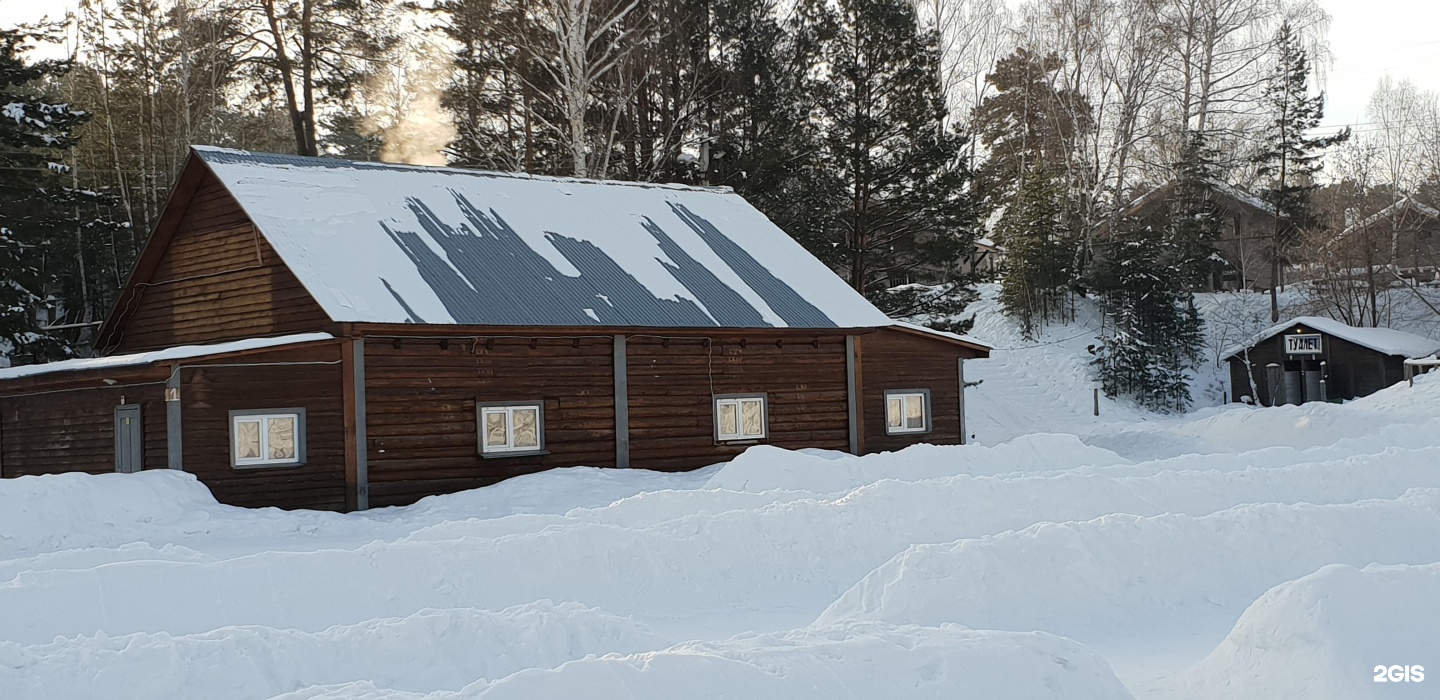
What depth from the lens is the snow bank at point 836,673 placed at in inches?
228

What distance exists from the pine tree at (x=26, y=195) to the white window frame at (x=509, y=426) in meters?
12.4

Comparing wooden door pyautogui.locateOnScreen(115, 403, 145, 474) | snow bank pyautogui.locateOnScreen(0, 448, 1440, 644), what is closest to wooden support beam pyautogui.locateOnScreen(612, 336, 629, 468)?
snow bank pyautogui.locateOnScreen(0, 448, 1440, 644)

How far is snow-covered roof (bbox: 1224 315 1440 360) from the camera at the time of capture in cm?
4025

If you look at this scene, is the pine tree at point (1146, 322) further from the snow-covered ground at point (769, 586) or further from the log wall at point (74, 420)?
the log wall at point (74, 420)

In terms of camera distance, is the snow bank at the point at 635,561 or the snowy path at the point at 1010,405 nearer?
the snow bank at the point at 635,561

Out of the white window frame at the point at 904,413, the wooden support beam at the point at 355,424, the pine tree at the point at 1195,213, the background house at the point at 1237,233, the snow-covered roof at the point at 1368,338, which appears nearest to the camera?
the wooden support beam at the point at 355,424

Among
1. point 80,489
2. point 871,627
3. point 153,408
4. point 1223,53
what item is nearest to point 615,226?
point 153,408

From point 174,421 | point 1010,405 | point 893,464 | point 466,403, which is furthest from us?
point 1010,405

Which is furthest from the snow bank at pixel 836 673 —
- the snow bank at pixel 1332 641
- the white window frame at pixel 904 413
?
the white window frame at pixel 904 413

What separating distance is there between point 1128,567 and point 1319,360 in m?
35.2

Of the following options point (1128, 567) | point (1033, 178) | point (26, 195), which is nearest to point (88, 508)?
point (1128, 567)

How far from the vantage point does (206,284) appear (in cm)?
2122

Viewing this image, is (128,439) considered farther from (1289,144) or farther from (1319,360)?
(1289,144)

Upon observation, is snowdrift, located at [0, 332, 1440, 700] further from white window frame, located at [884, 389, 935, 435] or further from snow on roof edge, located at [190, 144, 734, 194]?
snow on roof edge, located at [190, 144, 734, 194]
